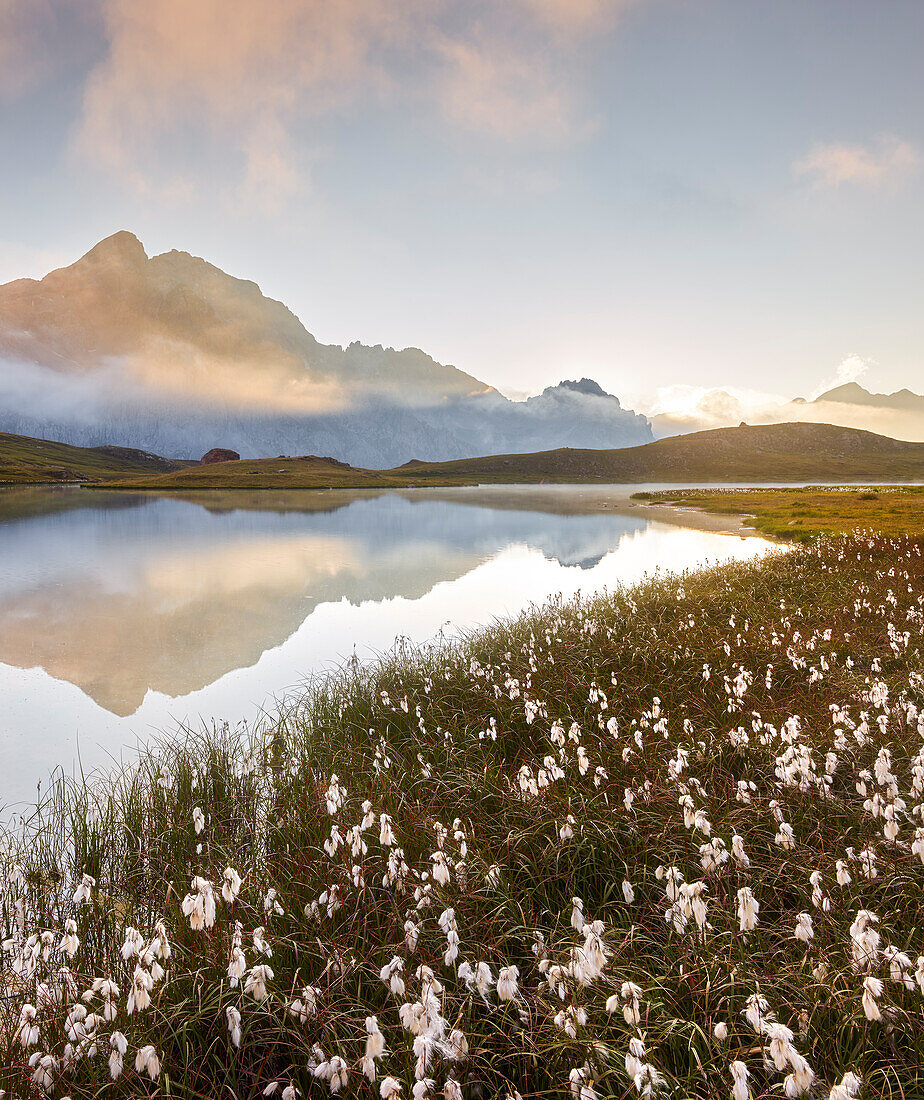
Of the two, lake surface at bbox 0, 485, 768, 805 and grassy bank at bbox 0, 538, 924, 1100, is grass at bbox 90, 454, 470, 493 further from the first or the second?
grassy bank at bbox 0, 538, 924, 1100

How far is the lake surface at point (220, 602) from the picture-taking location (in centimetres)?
1109

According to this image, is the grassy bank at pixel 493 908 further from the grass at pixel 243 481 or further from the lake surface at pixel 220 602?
the grass at pixel 243 481

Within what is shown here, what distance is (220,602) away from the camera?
20891 millimetres

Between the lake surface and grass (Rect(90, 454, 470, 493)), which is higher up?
grass (Rect(90, 454, 470, 493))

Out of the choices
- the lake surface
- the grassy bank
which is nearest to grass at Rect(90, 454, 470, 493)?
the lake surface

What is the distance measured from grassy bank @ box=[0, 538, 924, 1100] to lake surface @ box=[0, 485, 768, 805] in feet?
8.74

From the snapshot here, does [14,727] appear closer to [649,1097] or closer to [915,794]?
[649,1097]

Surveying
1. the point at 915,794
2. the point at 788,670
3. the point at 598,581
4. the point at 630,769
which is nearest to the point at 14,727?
the point at 630,769

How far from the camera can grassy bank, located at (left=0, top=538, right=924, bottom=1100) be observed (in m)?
3.01

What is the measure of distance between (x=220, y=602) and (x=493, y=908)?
18801mm

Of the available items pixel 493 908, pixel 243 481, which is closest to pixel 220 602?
pixel 493 908

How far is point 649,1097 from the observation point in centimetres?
237

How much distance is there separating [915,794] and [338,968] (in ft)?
15.4

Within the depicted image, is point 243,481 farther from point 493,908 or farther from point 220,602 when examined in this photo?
point 493,908
